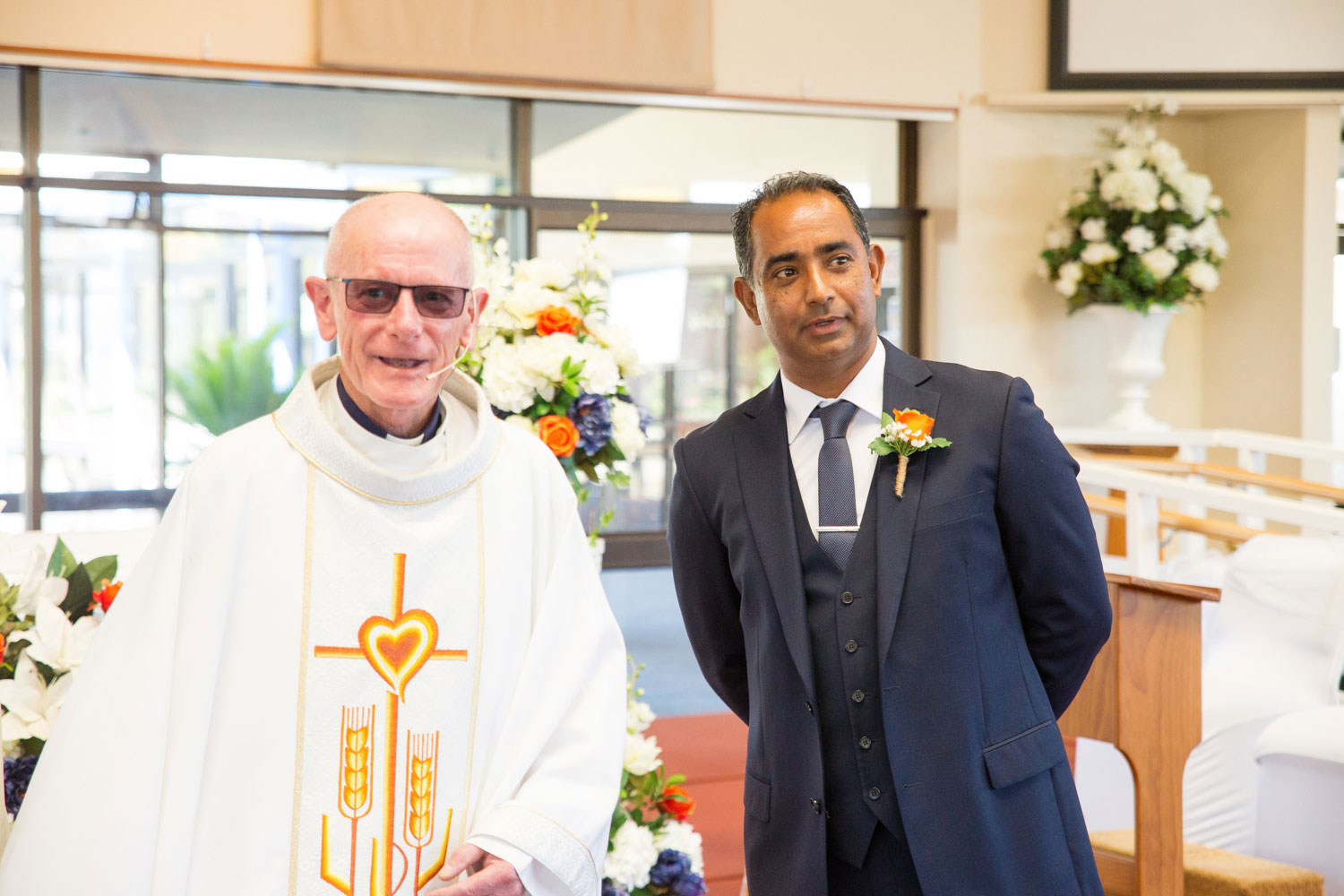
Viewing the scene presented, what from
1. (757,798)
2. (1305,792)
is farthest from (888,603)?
(1305,792)

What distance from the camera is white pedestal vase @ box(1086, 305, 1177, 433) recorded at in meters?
5.79

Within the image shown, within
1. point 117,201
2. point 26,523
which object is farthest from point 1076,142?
point 26,523

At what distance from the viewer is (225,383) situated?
18.4 ft

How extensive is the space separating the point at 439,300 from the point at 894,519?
2.26 ft

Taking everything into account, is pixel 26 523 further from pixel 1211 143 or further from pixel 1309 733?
pixel 1211 143

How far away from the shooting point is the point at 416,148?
18.7 feet

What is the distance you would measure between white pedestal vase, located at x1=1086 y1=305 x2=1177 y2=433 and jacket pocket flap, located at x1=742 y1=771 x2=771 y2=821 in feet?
14.8

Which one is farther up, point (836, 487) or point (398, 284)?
point (398, 284)

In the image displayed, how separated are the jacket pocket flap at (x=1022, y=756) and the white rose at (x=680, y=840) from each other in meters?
0.96

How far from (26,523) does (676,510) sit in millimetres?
4523

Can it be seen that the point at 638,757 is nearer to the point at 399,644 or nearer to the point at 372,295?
the point at 399,644

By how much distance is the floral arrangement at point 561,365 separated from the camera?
2.47 meters

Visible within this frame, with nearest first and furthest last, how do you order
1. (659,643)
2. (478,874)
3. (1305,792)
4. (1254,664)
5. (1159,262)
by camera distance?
(478,874), (1305,792), (1254,664), (1159,262), (659,643)

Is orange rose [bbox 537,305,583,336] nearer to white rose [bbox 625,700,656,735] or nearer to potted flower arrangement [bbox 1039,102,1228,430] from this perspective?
white rose [bbox 625,700,656,735]
